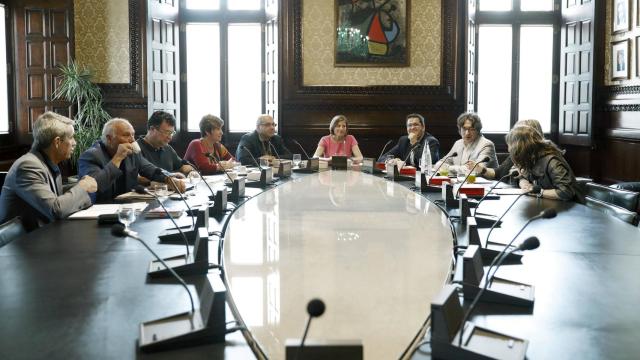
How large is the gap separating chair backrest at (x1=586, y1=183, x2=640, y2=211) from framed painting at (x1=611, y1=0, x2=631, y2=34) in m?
3.81

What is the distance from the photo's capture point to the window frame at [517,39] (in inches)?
359

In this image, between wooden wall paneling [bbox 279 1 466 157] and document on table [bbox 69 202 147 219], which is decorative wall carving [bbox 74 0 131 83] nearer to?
wooden wall paneling [bbox 279 1 466 157]

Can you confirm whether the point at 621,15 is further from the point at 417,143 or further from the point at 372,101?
the point at 372,101

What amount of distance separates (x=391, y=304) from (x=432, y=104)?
693 centimetres

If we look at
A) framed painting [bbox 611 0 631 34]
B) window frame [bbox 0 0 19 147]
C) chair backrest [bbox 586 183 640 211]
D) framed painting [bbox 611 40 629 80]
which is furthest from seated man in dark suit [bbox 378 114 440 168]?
window frame [bbox 0 0 19 147]

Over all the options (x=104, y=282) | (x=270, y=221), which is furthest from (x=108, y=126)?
(x=104, y=282)

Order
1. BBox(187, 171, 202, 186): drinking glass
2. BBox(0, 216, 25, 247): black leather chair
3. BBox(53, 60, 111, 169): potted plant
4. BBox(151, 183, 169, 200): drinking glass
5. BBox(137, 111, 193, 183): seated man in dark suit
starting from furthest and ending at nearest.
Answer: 1. BBox(53, 60, 111, 169): potted plant
2. BBox(137, 111, 193, 183): seated man in dark suit
3. BBox(187, 171, 202, 186): drinking glass
4. BBox(151, 183, 169, 200): drinking glass
5. BBox(0, 216, 25, 247): black leather chair

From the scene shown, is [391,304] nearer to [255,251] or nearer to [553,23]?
[255,251]

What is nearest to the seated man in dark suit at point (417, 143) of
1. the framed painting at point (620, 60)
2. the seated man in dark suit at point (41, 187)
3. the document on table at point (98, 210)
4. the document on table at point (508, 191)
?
the document on table at point (508, 191)

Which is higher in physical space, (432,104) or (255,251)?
(432,104)

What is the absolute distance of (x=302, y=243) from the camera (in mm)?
2982

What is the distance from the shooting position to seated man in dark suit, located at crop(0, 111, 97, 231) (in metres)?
3.68

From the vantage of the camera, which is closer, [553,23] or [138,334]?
[138,334]

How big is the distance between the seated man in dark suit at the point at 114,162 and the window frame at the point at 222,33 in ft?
13.1
